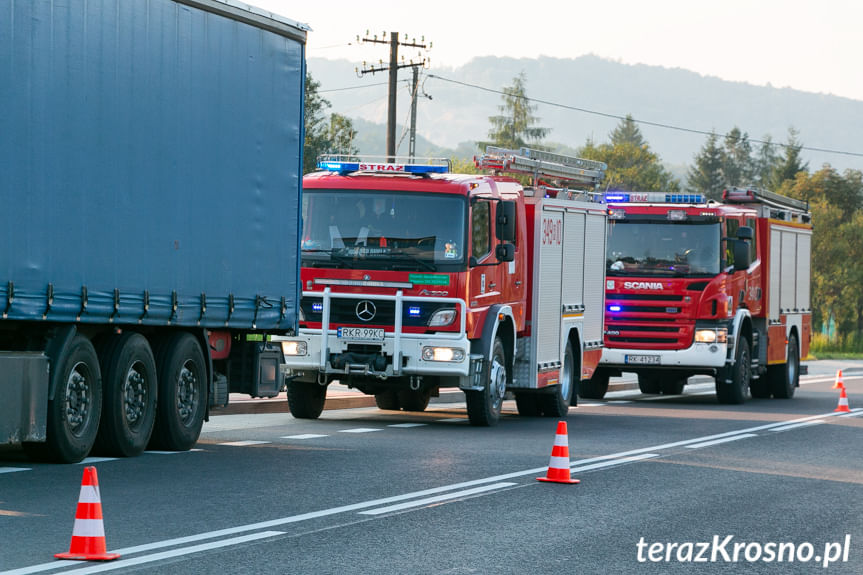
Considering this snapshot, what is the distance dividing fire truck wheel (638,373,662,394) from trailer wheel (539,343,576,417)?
6.39 meters

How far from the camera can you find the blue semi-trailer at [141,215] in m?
11.8

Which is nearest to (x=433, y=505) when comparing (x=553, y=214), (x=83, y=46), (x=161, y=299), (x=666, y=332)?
(x=161, y=299)

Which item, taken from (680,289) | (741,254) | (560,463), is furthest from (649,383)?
(560,463)

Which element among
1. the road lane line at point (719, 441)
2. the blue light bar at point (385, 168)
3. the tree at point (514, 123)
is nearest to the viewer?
the road lane line at point (719, 441)

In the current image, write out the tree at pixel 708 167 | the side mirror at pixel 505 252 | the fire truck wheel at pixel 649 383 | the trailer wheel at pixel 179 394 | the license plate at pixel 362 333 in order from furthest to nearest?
the tree at pixel 708 167 < the fire truck wheel at pixel 649 383 < the side mirror at pixel 505 252 < the license plate at pixel 362 333 < the trailer wheel at pixel 179 394

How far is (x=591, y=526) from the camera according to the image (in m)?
9.98

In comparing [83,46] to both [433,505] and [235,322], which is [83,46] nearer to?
[235,322]

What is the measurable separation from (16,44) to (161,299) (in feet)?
9.37

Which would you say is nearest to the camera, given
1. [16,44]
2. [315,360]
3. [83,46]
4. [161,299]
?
[16,44]

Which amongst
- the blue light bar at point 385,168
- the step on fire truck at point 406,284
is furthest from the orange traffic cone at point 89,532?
the blue light bar at point 385,168

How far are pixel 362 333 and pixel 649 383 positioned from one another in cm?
1164

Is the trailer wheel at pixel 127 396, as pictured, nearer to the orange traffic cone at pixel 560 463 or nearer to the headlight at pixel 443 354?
the orange traffic cone at pixel 560 463

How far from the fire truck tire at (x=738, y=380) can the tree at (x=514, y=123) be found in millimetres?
124516

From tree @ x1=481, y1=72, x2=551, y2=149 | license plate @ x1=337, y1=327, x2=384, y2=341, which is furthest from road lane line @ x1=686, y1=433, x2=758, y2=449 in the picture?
tree @ x1=481, y1=72, x2=551, y2=149
